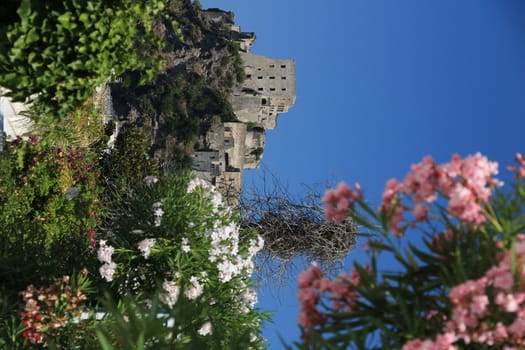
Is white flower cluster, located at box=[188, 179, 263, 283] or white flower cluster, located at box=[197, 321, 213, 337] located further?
white flower cluster, located at box=[188, 179, 263, 283]

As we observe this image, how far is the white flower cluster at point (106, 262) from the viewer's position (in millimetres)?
9359

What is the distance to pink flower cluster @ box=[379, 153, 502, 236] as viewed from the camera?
3645 millimetres

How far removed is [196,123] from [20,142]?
32788 mm

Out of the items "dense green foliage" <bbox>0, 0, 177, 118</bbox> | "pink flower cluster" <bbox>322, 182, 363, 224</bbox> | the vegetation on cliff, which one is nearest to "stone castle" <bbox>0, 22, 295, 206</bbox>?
the vegetation on cliff

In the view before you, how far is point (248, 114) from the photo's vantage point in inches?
1907

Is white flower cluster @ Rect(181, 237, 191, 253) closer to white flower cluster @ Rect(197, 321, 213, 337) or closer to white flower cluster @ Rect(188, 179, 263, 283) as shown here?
white flower cluster @ Rect(188, 179, 263, 283)

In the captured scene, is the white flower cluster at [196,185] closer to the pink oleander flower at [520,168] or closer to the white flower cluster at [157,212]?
the white flower cluster at [157,212]

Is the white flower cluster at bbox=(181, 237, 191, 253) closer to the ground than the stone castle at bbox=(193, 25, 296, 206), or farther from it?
closer to the ground

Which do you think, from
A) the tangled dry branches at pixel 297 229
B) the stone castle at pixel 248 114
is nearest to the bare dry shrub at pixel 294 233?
the tangled dry branches at pixel 297 229

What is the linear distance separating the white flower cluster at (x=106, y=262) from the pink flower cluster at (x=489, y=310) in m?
6.69

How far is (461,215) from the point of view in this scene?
12.1ft

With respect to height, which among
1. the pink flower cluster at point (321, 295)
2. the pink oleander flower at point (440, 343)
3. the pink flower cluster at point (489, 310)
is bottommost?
the pink oleander flower at point (440, 343)

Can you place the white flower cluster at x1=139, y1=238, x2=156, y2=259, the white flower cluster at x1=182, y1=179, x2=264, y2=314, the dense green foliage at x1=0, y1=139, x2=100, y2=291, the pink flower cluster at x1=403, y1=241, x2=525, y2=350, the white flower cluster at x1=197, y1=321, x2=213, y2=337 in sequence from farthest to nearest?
the white flower cluster at x1=182, y1=179, x2=264, y2=314
the white flower cluster at x1=139, y1=238, x2=156, y2=259
the dense green foliage at x1=0, y1=139, x2=100, y2=291
the white flower cluster at x1=197, y1=321, x2=213, y2=337
the pink flower cluster at x1=403, y1=241, x2=525, y2=350

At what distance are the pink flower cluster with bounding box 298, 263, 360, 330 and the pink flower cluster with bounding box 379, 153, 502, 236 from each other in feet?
1.73
